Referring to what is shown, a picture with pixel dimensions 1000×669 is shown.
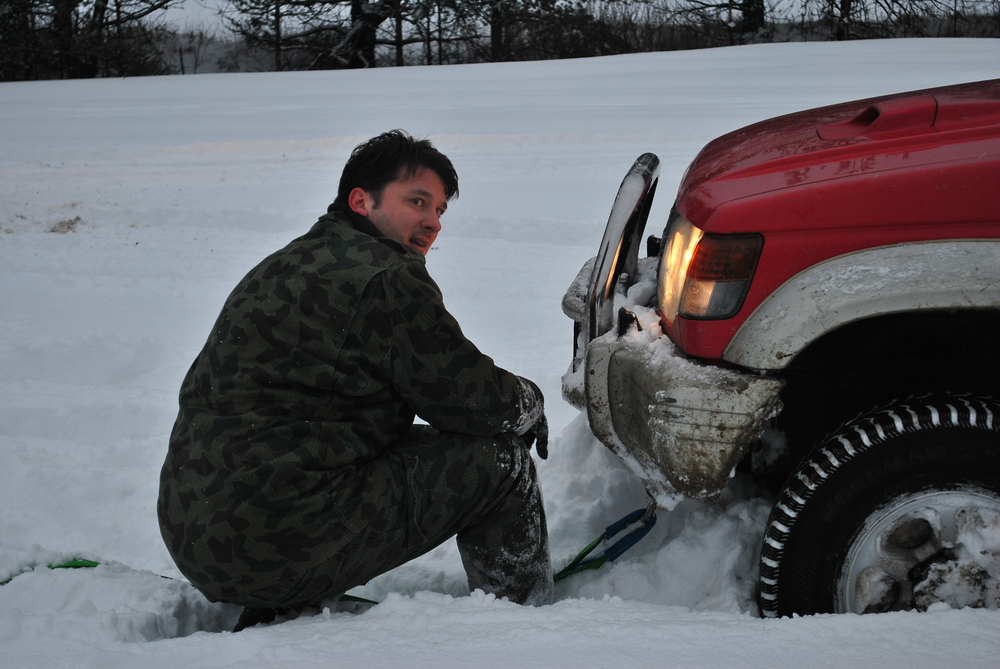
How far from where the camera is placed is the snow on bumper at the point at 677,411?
1670 millimetres

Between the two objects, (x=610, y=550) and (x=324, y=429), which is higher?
(x=324, y=429)

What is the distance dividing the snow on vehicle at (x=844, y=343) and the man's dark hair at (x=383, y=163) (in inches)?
28.3

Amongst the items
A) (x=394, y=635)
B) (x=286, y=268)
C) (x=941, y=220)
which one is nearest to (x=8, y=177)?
(x=286, y=268)

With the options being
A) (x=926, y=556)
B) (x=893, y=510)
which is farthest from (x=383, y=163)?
(x=926, y=556)

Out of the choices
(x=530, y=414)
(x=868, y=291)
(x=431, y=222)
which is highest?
(x=431, y=222)

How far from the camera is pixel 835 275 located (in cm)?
157

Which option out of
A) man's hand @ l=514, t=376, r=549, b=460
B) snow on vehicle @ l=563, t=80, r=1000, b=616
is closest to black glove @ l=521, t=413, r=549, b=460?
man's hand @ l=514, t=376, r=549, b=460

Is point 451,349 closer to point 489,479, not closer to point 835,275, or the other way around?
point 489,479

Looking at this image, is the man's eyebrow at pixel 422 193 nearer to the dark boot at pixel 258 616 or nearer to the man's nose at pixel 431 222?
the man's nose at pixel 431 222

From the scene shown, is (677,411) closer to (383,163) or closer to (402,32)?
(383,163)

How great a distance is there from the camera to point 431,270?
538cm

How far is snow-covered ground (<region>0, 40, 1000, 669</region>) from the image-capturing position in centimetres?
158

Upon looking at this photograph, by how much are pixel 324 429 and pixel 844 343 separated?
129cm

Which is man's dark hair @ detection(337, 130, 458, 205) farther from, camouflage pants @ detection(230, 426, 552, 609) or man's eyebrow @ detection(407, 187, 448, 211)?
camouflage pants @ detection(230, 426, 552, 609)
